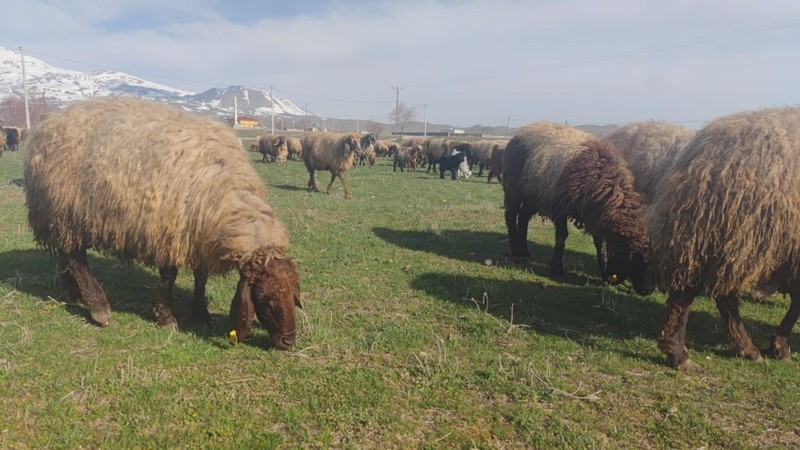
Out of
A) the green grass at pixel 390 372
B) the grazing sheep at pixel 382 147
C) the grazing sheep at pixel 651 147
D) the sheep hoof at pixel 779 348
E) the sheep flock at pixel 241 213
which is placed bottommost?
the green grass at pixel 390 372

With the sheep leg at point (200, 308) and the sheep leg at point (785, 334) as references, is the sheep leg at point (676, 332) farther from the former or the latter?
the sheep leg at point (200, 308)

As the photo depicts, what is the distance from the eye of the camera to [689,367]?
483cm

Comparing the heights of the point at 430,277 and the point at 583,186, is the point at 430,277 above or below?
below

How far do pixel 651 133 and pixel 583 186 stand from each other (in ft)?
10.8

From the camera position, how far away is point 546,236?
11.4 metres

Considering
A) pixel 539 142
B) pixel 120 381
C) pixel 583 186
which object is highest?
pixel 539 142

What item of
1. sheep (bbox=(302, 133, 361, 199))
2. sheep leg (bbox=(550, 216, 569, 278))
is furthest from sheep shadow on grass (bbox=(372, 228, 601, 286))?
sheep (bbox=(302, 133, 361, 199))

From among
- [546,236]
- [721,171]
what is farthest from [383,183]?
[721,171]

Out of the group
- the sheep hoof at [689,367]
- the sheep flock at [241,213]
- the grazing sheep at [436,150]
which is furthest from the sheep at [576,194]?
the grazing sheep at [436,150]

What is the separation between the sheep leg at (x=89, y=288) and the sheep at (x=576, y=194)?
20.3 feet

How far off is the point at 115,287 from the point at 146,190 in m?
2.28

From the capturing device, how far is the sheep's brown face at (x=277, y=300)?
4.77 meters

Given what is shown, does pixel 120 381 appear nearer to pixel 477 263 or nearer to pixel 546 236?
pixel 477 263

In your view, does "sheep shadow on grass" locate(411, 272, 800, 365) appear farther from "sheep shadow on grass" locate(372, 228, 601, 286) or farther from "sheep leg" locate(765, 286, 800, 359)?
"sheep shadow on grass" locate(372, 228, 601, 286)
